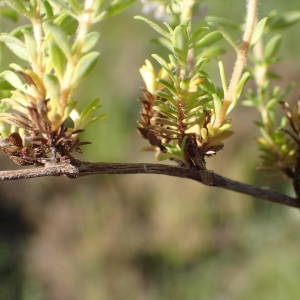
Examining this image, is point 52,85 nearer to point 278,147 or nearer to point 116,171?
point 116,171

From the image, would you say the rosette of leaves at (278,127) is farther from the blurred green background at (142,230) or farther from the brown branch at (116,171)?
the blurred green background at (142,230)

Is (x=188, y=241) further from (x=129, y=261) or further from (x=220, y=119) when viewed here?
(x=220, y=119)

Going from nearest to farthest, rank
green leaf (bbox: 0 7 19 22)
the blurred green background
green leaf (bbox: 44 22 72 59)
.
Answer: green leaf (bbox: 44 22 72 59) < green leaf (bbox: 0 7 19 22) < the blurred green background

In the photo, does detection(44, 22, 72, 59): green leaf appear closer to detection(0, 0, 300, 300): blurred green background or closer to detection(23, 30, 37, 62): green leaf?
detection(23, 30, 37, 62): green leaf

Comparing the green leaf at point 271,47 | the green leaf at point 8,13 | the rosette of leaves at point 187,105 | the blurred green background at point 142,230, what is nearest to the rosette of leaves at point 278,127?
the green leaf at point 271,47

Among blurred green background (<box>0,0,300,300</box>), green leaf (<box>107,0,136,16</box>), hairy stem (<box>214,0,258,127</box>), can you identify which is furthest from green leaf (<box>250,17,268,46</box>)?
blurred green background (<box>0,0,300,300</box>)

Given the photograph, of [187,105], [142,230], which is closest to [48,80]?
[187,105]
